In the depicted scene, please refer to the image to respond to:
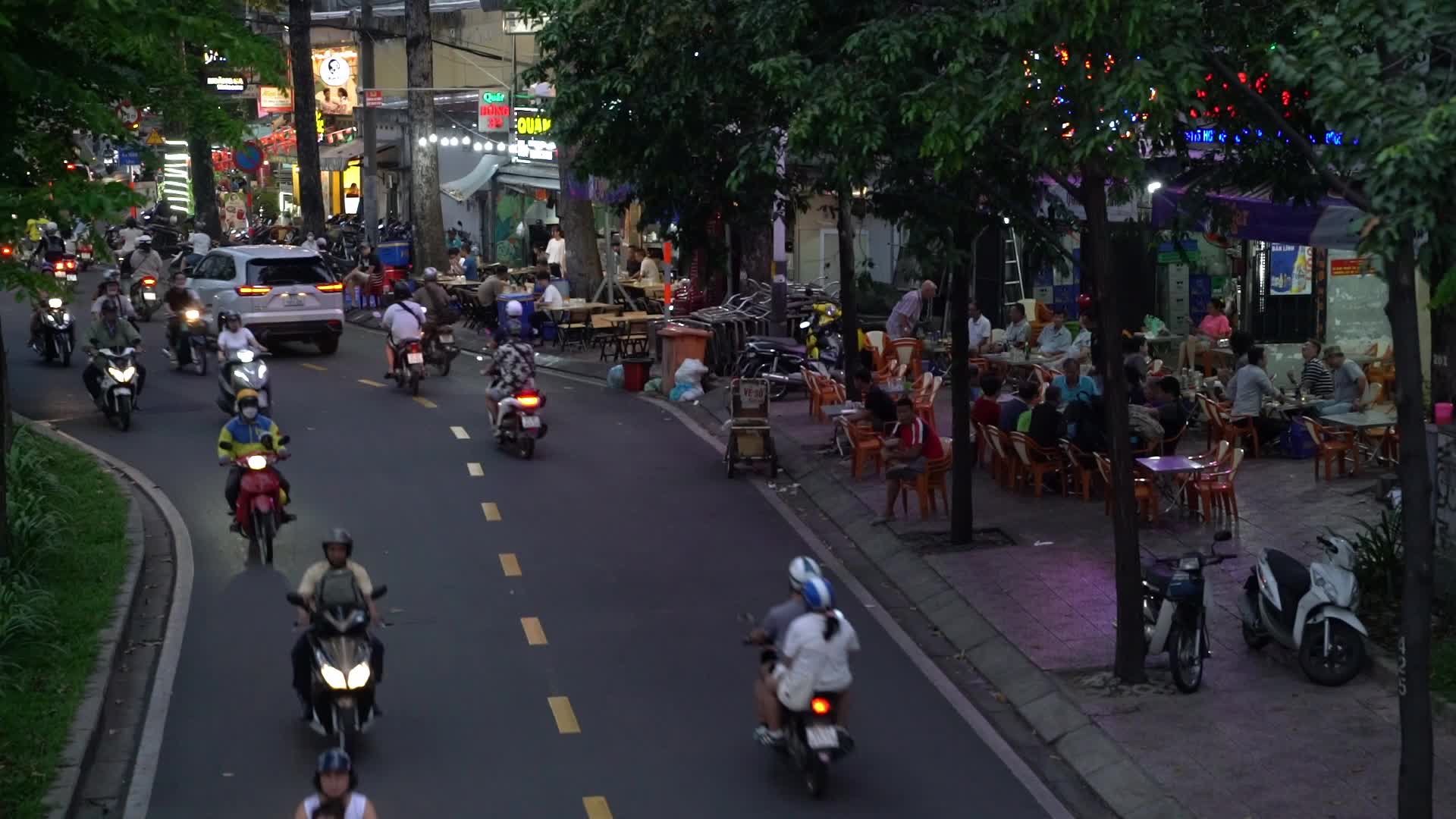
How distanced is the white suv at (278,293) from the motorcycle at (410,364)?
4.59 meters

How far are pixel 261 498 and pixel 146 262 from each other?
23.4 metres

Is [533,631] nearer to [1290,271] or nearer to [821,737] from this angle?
[821,737]

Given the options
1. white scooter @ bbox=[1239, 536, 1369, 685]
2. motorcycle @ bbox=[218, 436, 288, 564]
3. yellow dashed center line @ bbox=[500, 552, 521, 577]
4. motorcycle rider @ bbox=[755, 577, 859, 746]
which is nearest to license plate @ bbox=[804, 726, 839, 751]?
motorcycle rider @ bbox=[755, 577, 859, 746]

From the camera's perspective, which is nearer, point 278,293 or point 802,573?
point 802,573

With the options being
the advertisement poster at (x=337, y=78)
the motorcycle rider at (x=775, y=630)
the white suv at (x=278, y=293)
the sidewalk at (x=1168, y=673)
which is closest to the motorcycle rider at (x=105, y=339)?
the white suv at (x=278, y=293)

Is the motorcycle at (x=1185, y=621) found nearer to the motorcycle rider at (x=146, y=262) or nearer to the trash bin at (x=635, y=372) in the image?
the trash bin at (x=635, y=372)

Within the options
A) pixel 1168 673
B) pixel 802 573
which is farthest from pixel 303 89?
pixel 802 573

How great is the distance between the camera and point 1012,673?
13.1 meters

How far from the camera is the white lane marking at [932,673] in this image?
1097cm

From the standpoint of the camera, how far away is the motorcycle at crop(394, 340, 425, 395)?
26016mm

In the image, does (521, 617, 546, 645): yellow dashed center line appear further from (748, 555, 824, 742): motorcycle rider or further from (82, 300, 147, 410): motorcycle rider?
(82, 300, 147, 410): motorcycle rider

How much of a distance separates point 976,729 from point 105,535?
29.8 ft

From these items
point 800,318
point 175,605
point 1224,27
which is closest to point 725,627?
point 175,605

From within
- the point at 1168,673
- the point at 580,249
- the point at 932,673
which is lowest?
the point at 932,673
